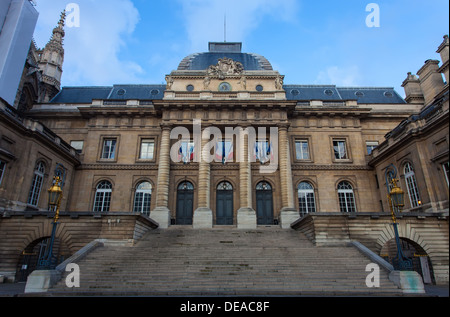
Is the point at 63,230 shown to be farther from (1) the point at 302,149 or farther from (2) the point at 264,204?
(1) the point at 302,149

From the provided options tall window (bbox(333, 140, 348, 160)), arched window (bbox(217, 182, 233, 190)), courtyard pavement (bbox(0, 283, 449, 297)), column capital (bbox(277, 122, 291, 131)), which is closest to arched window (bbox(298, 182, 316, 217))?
tall window (bbox(333, 140, 348, 160))

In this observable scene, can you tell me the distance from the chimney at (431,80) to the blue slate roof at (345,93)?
226 centimetres

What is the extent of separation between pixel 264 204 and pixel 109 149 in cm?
1398

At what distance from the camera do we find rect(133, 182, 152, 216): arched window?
21708 millimetres

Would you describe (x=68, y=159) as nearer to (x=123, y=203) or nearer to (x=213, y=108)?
(x=123, y=203)

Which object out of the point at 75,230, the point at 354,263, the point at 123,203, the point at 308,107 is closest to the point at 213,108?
the point at 308,107

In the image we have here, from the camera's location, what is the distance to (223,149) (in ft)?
75.4

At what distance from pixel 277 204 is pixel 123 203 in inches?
479

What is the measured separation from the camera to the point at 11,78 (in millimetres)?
22547

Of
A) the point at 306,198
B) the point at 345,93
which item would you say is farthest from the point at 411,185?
the point at 345,93

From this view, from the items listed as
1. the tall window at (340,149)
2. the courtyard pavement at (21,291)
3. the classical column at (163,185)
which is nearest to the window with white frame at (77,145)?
the classical column at (163,185)

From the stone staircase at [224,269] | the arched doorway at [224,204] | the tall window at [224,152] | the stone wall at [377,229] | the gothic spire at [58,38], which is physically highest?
the gothic spire at [58,38]

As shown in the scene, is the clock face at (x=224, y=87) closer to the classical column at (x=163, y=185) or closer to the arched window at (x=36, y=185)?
the classical column at (x=163, y=185)

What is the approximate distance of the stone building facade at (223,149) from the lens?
1986 centimetres
